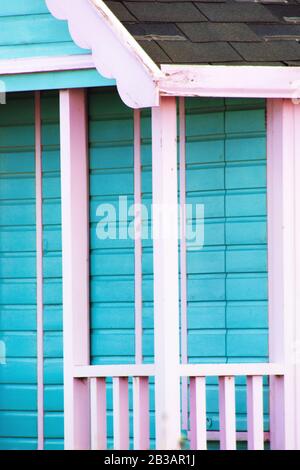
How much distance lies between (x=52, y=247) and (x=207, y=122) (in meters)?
1.36

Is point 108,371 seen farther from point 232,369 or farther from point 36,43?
point 36,43

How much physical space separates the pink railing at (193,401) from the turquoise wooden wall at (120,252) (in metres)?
0.68

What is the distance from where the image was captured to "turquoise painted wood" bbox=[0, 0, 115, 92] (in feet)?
23.1

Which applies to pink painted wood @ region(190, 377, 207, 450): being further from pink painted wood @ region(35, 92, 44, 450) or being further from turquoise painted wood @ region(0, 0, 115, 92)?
turquoise painted wood @ region(0, 0, 115, 92)

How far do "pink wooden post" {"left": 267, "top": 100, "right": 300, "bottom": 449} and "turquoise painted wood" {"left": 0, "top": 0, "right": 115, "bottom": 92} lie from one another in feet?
3.55

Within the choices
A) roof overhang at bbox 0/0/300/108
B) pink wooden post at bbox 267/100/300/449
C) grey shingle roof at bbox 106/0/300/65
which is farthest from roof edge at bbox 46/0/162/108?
pink wooden post at bbox 267/100/300/449

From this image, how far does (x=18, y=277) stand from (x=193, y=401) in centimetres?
190

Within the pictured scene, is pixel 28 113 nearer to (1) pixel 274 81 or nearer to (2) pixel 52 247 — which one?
(2) pixel 52 247

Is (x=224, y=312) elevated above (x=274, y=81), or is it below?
below

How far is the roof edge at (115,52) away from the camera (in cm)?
627

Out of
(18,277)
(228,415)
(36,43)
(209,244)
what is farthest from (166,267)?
(18,277)

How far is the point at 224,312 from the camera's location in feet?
25.5

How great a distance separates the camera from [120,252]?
26.1 ft
